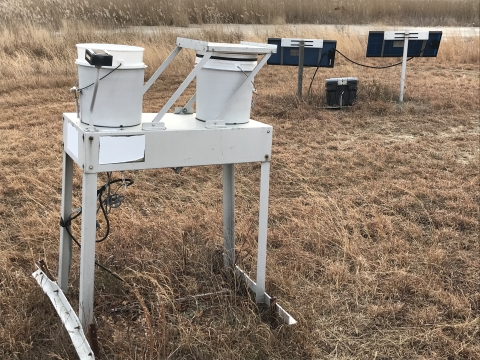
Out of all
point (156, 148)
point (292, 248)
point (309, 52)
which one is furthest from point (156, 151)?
point (309, 52)

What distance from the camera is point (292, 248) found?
10.5 feet

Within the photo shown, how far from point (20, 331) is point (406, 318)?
1753 millimetres

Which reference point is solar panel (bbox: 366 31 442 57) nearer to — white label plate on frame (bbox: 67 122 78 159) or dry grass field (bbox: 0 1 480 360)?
dry grass field (bbox: 0 1 480 360)

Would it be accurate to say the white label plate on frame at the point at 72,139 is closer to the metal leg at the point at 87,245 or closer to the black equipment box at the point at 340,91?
the metal leg at the point at 87,245

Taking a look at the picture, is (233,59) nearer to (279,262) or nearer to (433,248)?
(279,262)

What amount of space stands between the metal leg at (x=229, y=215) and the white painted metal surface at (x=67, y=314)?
0.84 meters

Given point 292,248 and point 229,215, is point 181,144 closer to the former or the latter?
point 229,215

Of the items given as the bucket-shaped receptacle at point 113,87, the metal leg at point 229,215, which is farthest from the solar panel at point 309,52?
the bucket-shaped receptacle at point 113,87

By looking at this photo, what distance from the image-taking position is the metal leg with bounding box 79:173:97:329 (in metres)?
2.06

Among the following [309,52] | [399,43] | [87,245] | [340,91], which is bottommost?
[87,245]

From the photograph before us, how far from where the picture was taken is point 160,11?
1538cm

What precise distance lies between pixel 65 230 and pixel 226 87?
1.03 m

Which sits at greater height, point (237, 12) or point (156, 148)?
point (237, 12)

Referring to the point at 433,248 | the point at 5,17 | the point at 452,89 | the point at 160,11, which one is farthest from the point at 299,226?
the point at 160,11
